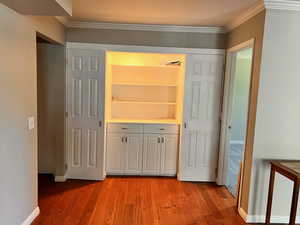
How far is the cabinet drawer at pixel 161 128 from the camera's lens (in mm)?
3953

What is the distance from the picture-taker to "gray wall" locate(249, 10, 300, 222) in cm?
254

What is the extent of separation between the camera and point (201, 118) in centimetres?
382

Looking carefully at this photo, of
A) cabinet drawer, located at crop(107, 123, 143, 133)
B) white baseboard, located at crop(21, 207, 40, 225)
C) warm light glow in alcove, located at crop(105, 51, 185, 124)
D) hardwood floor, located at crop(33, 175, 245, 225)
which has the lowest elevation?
hardwood floor, located at crop(33, 175, 245, 225)

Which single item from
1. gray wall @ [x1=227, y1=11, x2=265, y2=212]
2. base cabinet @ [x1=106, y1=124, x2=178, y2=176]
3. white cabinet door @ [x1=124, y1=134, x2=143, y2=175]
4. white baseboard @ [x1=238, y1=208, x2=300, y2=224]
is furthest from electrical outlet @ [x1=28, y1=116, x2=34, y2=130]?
white baseboard @ [x1=238, y1=208, x2=300, y2=224]

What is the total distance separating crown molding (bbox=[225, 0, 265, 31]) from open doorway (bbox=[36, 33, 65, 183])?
8.07 feet

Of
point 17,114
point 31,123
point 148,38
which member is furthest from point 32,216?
point 148,38

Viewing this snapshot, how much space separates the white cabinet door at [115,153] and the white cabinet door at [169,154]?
662 millimetres

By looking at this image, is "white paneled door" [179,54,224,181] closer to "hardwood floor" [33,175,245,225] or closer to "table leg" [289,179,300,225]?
"hardwood floor" [33,175,245,225]

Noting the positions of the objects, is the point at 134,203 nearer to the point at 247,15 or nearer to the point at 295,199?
the point at 295,199

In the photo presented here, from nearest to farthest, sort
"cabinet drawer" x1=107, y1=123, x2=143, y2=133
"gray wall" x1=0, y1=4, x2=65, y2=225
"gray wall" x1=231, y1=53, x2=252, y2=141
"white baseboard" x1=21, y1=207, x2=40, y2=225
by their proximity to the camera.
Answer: "gray wall" x1=0, y1=4, x2=65, y2=225, "white baseboard" x1=21, y1=207, x2=40, y2=225, "cabinet drawer" x1=107, y1=123, x2=143, y2=133, "gray wall" x1=231, y1=53, x2=252, y2=141

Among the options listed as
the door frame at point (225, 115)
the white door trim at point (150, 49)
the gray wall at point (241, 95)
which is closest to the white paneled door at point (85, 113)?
the white door trim at point (150, 49)

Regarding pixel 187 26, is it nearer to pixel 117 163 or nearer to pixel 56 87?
pixel 56 87

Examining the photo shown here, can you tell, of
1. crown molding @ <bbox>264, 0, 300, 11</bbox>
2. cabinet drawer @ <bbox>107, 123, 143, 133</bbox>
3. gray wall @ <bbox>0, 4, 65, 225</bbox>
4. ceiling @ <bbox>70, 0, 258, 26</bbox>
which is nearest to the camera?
gray wall @ <bbox>0, 4, 65, 225</bbox>

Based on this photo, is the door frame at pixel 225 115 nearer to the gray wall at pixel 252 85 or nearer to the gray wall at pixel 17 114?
the gray wall at pixel 252 85
